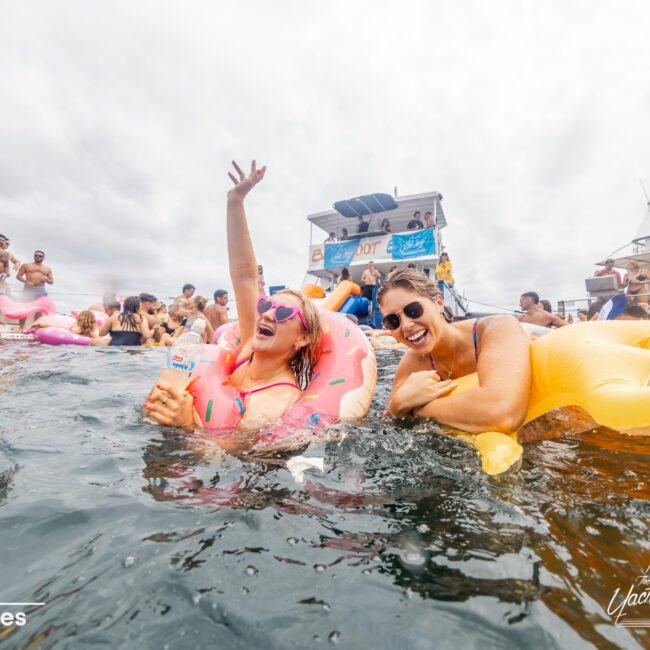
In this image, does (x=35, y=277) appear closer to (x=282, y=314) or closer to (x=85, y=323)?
(x=85, y=323)

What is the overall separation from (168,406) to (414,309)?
1.59 meters

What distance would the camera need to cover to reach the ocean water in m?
0.83

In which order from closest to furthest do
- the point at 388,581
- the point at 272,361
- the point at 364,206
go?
the point at 388,581
the point at 272,361
the point at 364,206

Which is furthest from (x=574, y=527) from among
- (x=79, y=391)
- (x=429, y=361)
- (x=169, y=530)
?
(x=79, y=391)

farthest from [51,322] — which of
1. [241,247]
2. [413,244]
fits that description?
[413,244]

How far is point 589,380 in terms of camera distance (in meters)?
1.73

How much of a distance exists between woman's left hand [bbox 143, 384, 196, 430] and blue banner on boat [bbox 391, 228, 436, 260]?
42.2 feet

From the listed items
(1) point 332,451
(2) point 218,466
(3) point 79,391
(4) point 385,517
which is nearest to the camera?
(4) point 385,517

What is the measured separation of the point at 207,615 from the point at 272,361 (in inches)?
70.8

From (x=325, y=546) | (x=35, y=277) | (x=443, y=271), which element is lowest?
(x=325, y=546)

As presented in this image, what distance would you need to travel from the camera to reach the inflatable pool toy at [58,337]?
777 centimetres

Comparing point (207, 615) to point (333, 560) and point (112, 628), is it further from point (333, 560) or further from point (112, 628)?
point (333, 560)

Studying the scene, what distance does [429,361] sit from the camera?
276 cm

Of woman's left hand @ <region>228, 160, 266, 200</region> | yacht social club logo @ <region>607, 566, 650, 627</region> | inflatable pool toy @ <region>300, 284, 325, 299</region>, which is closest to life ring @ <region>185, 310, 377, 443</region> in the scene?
woman's left hand @ <region>228, 160, 266, 200</region>
